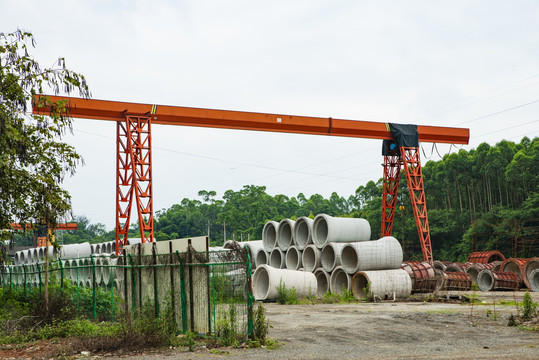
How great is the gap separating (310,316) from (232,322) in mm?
4446

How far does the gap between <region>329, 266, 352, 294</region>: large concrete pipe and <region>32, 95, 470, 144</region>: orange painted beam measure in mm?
8192

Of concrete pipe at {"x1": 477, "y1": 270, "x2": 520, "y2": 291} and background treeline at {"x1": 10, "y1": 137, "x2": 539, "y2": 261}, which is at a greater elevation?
background treeline at {"x1": 10, "y1": 137, "x2": 539, "y2": 261}

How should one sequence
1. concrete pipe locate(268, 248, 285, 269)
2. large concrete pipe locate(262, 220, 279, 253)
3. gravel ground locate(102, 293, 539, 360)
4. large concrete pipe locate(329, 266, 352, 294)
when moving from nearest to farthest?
gravel ground locate(102, 293, 539, 360) → large concrete pipe locate(329, 266, 352, 294) → concrete pipe locate(268, 248, 285, 269) → large concrete pipe locate(262, 220, 279, 253)

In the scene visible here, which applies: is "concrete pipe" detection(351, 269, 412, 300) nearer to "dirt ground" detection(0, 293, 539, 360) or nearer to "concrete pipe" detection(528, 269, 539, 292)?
"dirt ground" detection(0, 293, 539, 360)

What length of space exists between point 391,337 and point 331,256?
990cm

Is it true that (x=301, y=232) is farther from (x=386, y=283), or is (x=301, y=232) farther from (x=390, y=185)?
(x=390, y=185)

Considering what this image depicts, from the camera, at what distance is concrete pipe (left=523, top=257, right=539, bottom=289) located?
21.4 m

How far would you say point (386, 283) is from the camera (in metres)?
17.3

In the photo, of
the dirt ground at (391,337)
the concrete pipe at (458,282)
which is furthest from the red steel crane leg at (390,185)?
the dirt ground at (391,337)

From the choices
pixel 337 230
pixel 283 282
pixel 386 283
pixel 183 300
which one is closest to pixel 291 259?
pixel 337 230

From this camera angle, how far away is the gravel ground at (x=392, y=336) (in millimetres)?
7824

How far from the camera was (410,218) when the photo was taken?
51.6m

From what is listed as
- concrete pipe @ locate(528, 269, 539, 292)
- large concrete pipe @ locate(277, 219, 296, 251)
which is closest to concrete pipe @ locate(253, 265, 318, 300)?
large concrete pipe @ locate(277, 219, 296, 251)

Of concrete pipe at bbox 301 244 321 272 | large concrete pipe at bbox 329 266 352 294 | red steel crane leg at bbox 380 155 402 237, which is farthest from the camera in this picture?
red steel crane leg at bbox 380 155 402 237
